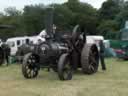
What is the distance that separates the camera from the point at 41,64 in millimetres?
14102

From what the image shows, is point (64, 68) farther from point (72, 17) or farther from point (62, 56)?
point (72, 17)

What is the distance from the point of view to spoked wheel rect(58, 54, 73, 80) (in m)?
13.1

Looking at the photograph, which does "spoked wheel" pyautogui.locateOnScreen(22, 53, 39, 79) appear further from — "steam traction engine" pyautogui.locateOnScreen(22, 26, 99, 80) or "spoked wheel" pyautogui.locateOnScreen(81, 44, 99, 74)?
"spoked wheel" pyautogui.locateOnScreen(81, 44, 99, 74)

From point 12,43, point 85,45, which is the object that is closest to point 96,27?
point 12,43

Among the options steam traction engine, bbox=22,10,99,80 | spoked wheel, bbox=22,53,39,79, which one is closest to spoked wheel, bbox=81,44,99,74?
steam traction engine, bbox=22,10,99,80

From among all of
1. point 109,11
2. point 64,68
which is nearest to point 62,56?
point 64,68

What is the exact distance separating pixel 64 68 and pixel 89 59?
226cm

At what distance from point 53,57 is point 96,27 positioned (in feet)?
212

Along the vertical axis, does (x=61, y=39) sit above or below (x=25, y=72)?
above

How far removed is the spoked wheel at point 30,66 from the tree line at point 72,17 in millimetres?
48955

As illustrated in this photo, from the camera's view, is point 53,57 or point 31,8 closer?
point 53,57

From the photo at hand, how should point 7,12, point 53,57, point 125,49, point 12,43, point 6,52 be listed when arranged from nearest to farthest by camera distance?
point 53,57, point 6,52, point 125,49, point 12,43, point 7,12

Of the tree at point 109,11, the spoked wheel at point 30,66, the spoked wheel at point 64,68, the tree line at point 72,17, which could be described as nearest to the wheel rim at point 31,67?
the spoked wheel at point 30,66

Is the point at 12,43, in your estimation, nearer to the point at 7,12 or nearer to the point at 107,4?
the point at 107,4
